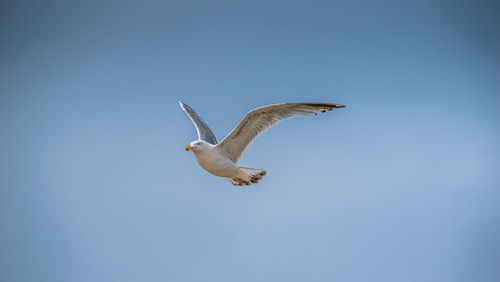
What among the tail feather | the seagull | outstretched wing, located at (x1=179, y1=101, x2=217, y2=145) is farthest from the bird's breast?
outstretched wing, located at (x1=179, y1=101, x2=217, y2=145)

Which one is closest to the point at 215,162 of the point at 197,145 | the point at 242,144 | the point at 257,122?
the point at 197,145

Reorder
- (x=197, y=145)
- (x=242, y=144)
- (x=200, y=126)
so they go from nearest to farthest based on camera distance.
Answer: (x=197, y=145) → (x=242, y=144) → (x=200, y=126)

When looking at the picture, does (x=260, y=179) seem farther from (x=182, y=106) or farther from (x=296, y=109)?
(x=182, y=106)

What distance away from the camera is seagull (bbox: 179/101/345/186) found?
13.5 ft

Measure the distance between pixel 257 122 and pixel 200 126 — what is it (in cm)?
128

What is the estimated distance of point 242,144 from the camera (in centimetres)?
459

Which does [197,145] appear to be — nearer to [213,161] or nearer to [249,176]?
[213,161]

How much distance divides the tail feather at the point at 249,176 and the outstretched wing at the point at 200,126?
0.68m

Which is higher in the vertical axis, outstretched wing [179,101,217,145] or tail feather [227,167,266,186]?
outstretched wing [179,101,217,145]

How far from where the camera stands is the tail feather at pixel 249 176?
4590 mm

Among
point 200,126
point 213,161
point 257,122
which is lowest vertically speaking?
point 213,161

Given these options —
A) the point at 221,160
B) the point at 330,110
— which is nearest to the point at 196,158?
the point at 221,160

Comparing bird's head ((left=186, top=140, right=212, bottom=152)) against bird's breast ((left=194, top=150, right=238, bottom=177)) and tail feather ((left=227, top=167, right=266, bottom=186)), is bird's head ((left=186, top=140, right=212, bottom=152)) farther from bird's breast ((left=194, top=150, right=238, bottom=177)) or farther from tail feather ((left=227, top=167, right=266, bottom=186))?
tail feather ((left=227, top=167, right=266, bottom=186))

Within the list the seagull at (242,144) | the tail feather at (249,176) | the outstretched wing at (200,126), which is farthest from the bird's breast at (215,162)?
the outstretched wing at (200,126)
